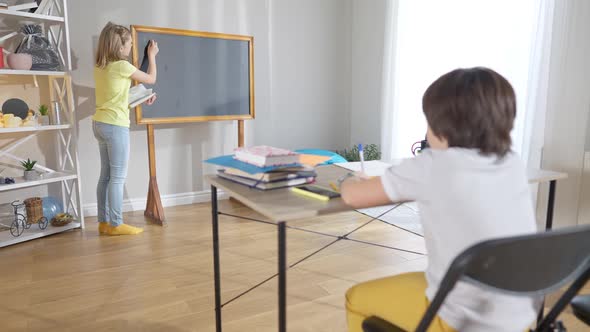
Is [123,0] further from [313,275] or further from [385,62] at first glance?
[313,275]

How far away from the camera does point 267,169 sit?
4.51 feet

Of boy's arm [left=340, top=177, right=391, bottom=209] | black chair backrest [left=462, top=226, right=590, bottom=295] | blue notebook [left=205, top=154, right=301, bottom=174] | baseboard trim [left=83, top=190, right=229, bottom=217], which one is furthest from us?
baseboard trim [left=83, top=190, right=229, bottom=217]

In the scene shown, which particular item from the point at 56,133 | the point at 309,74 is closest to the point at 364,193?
the point at 56,133

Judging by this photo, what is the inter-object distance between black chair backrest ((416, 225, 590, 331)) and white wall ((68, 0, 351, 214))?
330cm

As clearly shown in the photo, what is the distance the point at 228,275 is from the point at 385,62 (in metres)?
2.46

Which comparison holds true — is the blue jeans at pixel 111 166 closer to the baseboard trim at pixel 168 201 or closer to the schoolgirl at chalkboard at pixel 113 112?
the schoolgirl at chalkboard at pixel 113 112

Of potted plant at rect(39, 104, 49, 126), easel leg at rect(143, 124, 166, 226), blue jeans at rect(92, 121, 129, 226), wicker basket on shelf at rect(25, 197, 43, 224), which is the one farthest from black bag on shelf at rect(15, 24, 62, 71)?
wicker basket on shelf at rect(25, 197, 43, 224)

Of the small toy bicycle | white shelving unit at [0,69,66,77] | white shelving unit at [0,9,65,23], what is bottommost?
the small toy bicycle

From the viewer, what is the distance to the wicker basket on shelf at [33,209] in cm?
301

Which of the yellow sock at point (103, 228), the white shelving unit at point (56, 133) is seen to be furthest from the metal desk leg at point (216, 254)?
the white shelving unit at point (56, 133)

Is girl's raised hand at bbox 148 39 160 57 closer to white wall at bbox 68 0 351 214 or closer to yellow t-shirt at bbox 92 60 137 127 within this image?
yellow t-shirt at bbox 92 60 137 127

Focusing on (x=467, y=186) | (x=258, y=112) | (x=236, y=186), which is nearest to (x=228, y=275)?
(x=236, y=186)

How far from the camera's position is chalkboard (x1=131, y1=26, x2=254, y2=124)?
11.2 feet

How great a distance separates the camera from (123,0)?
349cm
